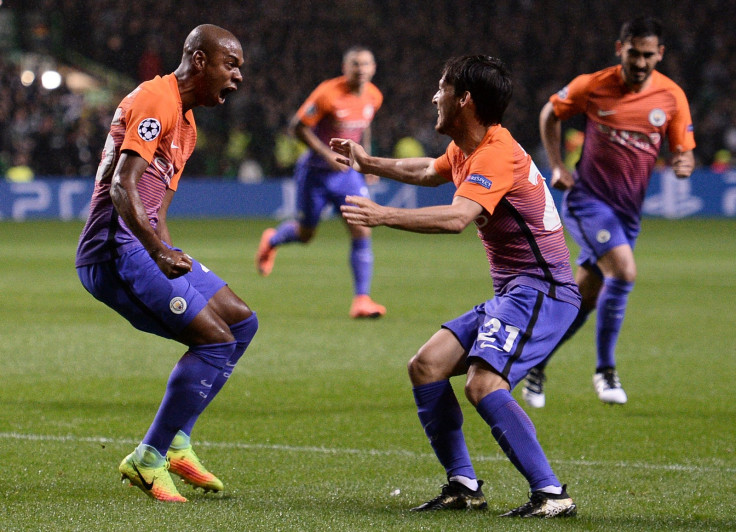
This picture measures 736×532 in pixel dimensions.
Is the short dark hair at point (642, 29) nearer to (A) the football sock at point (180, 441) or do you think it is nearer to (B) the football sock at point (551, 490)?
(B) the football sock at point (551, 490)

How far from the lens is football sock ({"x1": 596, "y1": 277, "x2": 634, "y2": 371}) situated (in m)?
7.15

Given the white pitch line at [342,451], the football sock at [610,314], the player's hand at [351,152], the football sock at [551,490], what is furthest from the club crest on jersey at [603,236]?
the football sock at [551,490]

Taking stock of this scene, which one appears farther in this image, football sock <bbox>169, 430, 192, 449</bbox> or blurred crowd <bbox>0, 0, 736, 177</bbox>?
blurred crowd <bbox>0, 0, 736, 177</bbox>

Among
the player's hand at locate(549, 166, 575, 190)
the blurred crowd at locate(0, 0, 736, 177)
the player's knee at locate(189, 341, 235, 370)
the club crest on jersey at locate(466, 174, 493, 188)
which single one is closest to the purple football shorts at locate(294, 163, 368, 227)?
the player's hand at locate(549, 166, 575, 190)

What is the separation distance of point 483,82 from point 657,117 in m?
3.32

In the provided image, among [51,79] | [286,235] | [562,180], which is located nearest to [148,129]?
[562,180]

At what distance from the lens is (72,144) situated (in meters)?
25.0

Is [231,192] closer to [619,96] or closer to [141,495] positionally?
[619,96]

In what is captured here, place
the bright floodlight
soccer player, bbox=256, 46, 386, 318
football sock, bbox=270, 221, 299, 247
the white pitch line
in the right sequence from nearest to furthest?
1. the white pitch line
2. soccer player, bbox=256, 46, 386, 318
3. football sock, bbox=270, 221, 299, 247
4. the bright floodlight

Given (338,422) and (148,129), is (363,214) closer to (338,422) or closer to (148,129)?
(148,129)

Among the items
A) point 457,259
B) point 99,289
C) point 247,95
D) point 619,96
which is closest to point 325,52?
point 247,95

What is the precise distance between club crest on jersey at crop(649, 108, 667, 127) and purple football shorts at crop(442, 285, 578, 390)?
3066mm

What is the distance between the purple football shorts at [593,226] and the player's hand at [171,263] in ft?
11.5

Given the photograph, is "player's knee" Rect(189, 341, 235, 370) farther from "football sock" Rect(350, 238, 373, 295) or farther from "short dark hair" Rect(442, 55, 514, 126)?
"football sock" Rect(350, 238, 373, 295)
